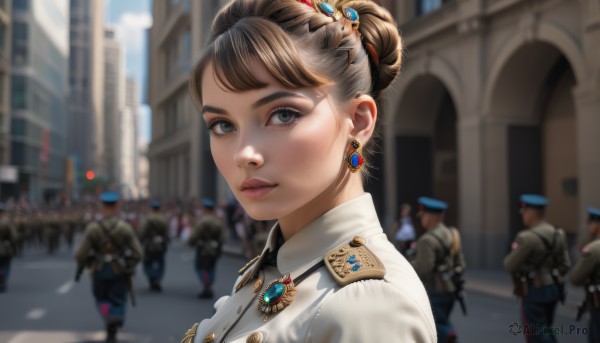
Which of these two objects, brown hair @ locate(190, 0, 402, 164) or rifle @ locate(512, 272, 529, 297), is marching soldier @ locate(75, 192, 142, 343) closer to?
rifle @ locate(512, 272, 529, 297)

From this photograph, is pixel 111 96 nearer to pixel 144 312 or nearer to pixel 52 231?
pixel 52 231

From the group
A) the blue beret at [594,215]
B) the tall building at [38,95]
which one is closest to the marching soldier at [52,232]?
the blue beret at [594,215]

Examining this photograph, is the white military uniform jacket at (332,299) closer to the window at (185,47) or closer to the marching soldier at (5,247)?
the marching soldier at (5,247)

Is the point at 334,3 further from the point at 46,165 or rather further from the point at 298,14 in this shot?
the point at 46,165

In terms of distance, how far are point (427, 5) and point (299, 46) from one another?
59.2 ft

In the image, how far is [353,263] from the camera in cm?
135

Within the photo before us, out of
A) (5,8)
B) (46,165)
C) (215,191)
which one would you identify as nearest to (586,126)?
(215,191)

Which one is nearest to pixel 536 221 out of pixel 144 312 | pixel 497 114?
pixel 144 312

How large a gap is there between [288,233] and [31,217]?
91.2 feet

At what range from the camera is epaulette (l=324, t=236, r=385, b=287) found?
1301 mm

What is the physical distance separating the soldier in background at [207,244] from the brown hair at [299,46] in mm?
10512

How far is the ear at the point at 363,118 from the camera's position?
1558mm

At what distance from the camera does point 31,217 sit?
26906 mm

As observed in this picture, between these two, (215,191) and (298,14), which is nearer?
(298,14)
